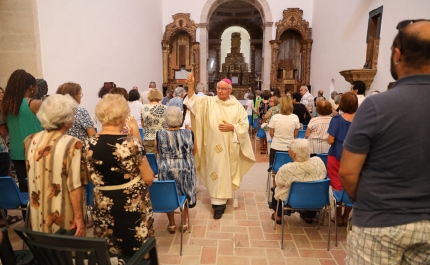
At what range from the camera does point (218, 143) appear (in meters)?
3.69

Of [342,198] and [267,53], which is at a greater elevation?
[267,53]

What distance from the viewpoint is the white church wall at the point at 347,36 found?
6375 mm

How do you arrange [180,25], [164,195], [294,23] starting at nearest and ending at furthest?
[164,195] < [294,23] < [180,25]

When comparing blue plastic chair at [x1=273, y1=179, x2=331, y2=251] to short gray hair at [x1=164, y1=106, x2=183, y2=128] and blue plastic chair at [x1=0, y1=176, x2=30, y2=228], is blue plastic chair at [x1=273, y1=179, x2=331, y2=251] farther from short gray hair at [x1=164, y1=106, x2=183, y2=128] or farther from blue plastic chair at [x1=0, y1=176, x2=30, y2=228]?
blue plastic chair at [x1=0, y1=176, x2=30, y2=228]

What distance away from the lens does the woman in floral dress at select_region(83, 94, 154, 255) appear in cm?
183

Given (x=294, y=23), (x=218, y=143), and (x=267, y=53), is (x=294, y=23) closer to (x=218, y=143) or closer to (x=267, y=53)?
(x=267, y=53)

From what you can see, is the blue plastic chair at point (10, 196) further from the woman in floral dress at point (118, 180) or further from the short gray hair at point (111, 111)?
the short gray hair at point (111, 111)

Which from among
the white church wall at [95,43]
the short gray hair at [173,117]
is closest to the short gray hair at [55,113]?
the short gray hair at [173,117]

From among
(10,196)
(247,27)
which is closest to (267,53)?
(247,27)

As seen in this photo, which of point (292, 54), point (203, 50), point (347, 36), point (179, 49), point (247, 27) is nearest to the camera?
point (347, 36)

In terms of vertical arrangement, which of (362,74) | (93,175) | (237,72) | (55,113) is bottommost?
(93,175)

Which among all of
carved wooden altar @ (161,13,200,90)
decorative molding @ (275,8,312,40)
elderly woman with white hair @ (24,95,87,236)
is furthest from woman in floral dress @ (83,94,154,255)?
decorative molding @ (275,8,312,40)

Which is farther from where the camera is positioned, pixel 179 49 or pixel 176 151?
pixel 179 49

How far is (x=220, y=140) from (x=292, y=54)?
1115 centimetres
